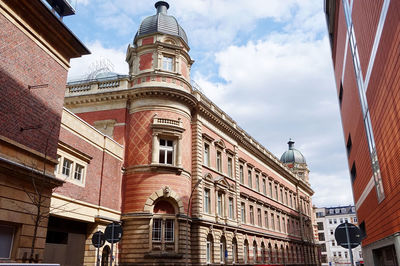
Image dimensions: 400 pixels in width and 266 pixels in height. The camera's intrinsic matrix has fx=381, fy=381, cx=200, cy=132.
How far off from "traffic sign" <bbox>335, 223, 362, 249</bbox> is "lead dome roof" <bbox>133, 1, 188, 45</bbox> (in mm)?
24751

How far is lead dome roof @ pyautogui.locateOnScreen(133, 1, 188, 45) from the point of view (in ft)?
105

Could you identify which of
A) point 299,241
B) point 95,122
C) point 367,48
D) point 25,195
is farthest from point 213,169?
point 299,241

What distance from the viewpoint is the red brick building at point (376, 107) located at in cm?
1324

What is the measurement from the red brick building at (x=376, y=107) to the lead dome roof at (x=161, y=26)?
1311 centimetres

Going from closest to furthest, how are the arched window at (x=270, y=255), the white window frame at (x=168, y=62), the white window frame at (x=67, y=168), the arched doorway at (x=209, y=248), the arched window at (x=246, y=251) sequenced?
the white window frame at (x=67, y=168) → the arched doorway at (x=209, y=248) → the white window frame at (x=168, y=62) → the arched window at (x=246, y=251) → the arched window at (x=270, y=255)

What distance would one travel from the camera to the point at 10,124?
41.1 feet

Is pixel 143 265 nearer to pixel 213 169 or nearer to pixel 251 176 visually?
pixel 213 169

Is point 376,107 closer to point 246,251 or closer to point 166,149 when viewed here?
point 166,149

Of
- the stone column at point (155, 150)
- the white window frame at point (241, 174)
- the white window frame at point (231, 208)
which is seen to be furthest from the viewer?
the white window frame at point (241, 174)

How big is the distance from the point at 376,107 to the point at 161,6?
951 inches

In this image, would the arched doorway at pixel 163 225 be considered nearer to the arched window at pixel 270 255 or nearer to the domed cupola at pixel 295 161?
the arched window at pixel 270 255

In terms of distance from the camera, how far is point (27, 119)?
1341 cm

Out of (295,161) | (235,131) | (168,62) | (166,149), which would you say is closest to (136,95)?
(168,62)

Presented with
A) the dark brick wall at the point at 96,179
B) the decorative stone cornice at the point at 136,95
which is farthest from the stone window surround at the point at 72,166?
the decorative stone cornice at the point at 136,95
